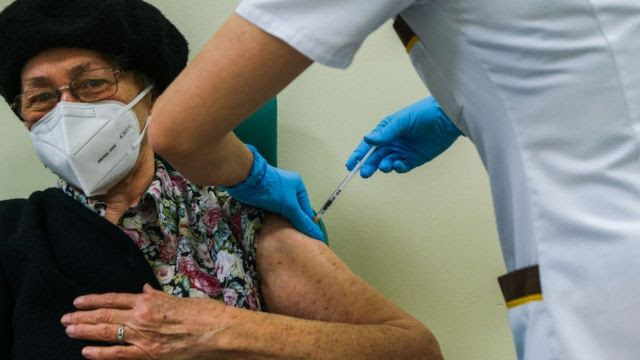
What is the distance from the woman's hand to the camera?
3.99ft

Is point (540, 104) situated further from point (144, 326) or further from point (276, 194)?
point (144, 326)

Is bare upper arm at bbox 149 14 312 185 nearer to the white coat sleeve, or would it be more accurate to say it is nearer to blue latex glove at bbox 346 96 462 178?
the white coat sleeve

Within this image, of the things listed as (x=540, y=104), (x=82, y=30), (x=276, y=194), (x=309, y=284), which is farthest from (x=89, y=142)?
(x=540, y=104)

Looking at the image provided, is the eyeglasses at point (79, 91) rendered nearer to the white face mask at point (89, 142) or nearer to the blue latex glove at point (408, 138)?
the white face mask at point (89, 142)

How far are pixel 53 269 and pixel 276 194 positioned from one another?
1.48ft

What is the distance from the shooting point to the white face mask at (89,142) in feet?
4.58

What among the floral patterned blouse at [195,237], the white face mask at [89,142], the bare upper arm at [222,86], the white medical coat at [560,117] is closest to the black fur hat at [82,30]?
the white face mask at [89,142]

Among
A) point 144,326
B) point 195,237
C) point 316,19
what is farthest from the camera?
point 195,237

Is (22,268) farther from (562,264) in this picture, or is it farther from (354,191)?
(562,264)

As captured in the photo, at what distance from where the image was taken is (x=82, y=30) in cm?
141

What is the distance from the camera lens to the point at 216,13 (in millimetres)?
1829

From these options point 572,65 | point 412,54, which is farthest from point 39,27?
point 572,65

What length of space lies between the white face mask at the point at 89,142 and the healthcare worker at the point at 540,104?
1.84 feet

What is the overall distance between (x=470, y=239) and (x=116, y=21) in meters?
1.04
